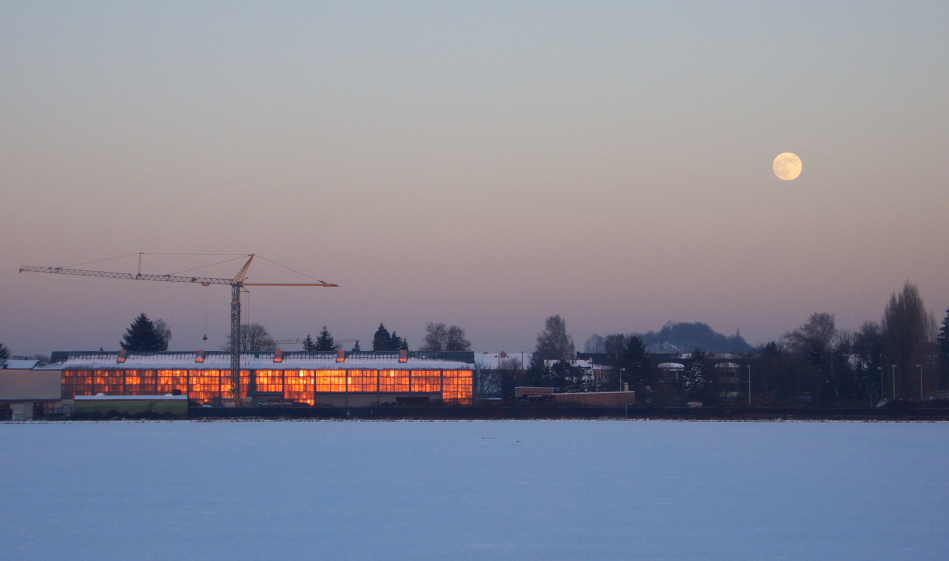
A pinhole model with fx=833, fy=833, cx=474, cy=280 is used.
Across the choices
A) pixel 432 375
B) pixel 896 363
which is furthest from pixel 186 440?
pixel 896 363

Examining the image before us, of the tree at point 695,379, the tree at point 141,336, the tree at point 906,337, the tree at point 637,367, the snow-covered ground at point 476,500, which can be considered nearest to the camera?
the snow-covered ground at point 476,500

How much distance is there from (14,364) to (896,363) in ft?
293

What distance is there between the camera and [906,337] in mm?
80250

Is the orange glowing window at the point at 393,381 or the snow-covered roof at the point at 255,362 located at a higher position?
the snow-covered roof at the point at 255,362

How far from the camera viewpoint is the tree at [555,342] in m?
137

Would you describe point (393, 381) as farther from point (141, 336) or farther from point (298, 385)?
point (141, 336)

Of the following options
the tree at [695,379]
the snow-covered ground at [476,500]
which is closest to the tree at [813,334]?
the tree at [695,379]

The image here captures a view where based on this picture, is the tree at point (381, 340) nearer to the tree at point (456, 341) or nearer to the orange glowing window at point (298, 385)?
the tree at point (456, 341)

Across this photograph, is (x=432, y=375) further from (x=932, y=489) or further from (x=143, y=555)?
(x=143, y=555)

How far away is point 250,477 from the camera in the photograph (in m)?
22.7

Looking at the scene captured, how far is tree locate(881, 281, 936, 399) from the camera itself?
257 feet

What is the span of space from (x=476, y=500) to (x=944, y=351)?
323ft

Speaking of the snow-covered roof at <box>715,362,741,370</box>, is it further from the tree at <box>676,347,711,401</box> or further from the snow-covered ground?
the snow-covered ground

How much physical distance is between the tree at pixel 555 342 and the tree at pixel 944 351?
53875 millimetres
